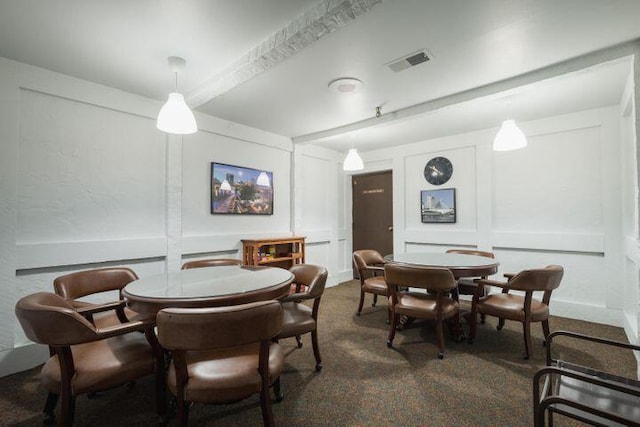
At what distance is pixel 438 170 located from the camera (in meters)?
5.15

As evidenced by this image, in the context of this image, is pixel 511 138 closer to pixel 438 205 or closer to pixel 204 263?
pixel 438 205

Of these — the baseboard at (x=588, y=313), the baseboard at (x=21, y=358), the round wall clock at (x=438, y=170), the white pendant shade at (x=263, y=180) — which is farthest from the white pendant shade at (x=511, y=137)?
the baseboard at (x=21, y=358)

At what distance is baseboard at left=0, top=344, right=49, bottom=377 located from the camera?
2520 mm

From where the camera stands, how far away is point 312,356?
9.11 feet

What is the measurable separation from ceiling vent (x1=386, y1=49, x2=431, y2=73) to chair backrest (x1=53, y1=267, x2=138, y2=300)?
3097 mm

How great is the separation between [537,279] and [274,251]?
3.35 m

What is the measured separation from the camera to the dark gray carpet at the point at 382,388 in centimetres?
191

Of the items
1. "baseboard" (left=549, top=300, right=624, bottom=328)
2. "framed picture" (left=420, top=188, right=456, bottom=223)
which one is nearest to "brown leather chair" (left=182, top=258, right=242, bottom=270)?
"framed picture" (left=420, top=188, right=456, bottom=223)

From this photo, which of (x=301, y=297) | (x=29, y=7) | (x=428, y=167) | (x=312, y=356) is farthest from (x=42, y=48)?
(x=428, y=167)

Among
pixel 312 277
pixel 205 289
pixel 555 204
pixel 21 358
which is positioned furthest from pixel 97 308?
pixel 555 204

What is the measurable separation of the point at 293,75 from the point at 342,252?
4.19 meters

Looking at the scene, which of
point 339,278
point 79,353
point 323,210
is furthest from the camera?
point 339,278

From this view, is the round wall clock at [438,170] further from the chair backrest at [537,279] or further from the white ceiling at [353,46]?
the chair backrest at [537,279]

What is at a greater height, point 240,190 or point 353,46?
point 353,46
